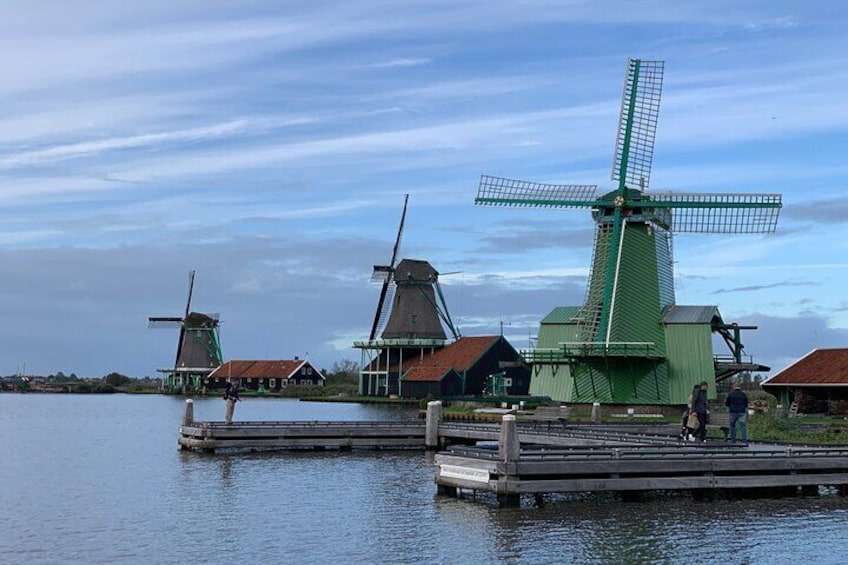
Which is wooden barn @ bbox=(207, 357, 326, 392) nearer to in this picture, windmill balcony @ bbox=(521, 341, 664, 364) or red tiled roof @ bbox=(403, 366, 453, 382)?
red tiled roof @ bbox=(403, 366, 453, 382)

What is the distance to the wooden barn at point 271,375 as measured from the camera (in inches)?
5413

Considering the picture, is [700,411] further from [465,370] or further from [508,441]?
[465,370]

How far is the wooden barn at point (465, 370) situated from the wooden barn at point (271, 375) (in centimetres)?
3921

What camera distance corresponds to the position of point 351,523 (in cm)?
2456

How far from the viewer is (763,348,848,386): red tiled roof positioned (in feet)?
171

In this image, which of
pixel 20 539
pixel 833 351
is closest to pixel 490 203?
pixel 833 351

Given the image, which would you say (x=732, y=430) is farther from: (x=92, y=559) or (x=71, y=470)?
(x=71, y=470)

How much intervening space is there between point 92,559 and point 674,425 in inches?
1092

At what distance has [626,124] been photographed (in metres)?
61.3

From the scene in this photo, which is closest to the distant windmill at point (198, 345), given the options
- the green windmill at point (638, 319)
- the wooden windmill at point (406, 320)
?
the wooden windmill at point (406, 320)

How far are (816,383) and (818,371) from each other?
135cm

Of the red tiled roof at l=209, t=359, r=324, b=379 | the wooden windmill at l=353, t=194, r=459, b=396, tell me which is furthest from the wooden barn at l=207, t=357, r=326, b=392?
the wooden windmill at l=353, t=194, r=459, b=396

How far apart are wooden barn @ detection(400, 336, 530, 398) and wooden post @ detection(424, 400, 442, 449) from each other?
1948 inches

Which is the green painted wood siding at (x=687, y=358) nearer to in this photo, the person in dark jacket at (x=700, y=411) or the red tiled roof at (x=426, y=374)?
the person in dark jacket at (x=700, y=411)
